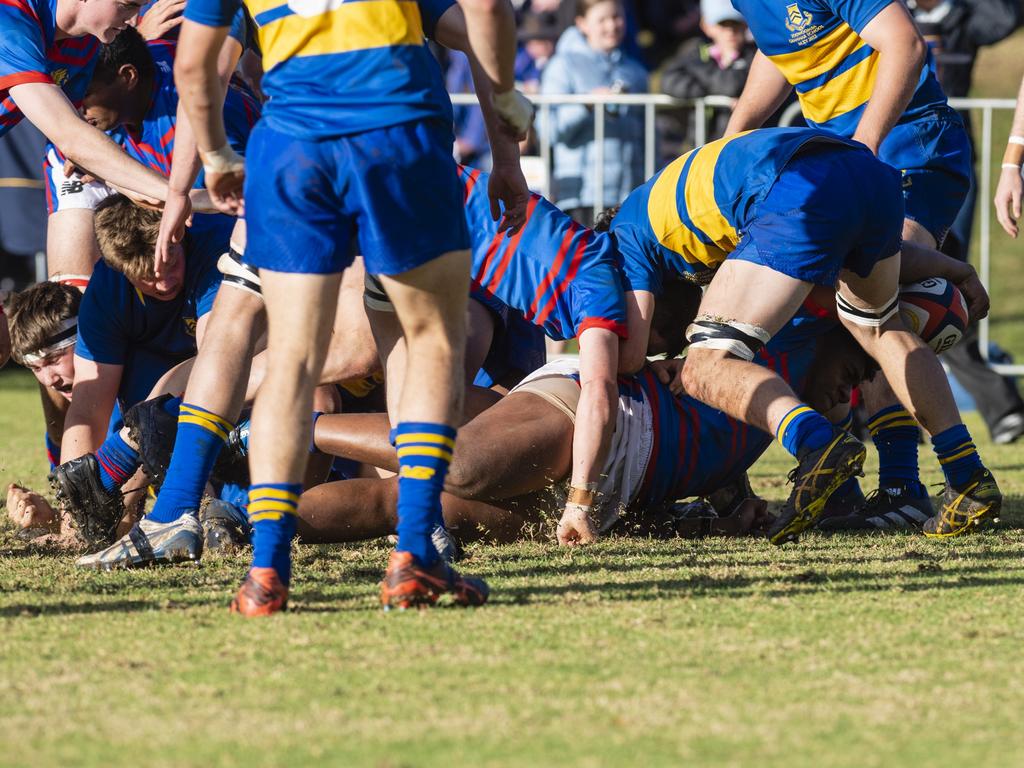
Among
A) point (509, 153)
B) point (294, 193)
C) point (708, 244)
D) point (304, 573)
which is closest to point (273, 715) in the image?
point (294, 193)

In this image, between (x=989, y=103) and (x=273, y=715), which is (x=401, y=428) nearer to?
(x=273, y=715)

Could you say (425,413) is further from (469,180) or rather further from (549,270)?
(469,180)

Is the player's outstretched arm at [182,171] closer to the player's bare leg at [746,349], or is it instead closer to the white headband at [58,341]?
the white headband at [58,341]

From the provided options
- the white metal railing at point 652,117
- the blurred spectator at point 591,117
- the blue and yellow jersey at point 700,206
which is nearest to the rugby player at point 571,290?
the blue and yellow jersey at point 700,206

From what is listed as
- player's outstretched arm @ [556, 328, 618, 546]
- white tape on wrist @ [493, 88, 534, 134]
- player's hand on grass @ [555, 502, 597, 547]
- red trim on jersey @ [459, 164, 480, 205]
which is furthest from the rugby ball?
white tape on wrist @ [493, 88, 534, 134]

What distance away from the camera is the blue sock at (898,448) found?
16.1 ft

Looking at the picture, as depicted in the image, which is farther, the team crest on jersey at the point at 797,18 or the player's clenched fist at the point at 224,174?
the team crest on jersey at the point at 797,18

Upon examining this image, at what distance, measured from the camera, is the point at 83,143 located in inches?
170

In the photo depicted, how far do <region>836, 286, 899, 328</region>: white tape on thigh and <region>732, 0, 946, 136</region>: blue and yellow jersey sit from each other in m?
→ 0.86

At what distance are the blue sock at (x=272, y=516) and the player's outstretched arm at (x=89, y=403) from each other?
1.87 m

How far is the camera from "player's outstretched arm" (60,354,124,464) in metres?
4.80

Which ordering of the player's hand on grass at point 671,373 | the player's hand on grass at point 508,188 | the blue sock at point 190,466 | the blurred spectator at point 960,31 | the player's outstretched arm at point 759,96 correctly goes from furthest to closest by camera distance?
the blurred spectator at point 960,31
the player's outstretched arm at point 759,96
the player's hand on grass at point 671,373
the blue sock at point 190,466
the player's hand on grass at point 508,188

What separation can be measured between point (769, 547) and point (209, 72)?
2028mm

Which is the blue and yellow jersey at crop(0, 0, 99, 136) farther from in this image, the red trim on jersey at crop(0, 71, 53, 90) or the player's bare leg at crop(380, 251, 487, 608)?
the player's bare leg at crop(380, 251, 487, 608)
